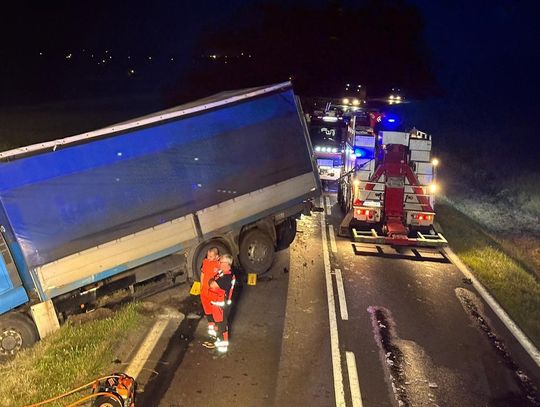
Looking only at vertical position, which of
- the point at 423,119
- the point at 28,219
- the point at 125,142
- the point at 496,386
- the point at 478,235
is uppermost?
the point at 125,142

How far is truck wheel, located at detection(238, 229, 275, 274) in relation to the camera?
10406 mm

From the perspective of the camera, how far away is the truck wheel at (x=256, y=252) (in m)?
10.4

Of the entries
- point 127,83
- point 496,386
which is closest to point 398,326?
point 496,386

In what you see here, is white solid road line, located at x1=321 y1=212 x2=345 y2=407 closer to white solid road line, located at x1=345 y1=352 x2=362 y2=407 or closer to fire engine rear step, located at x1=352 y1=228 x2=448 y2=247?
white solid road line, located at x1=345 y1=352 x2=362 y2=407

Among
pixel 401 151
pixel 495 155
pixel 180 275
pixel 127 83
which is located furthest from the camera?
pixel 127 83

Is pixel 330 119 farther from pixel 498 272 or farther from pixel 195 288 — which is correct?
pixel 195 288

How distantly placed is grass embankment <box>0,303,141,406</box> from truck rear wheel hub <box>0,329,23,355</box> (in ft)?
0.75

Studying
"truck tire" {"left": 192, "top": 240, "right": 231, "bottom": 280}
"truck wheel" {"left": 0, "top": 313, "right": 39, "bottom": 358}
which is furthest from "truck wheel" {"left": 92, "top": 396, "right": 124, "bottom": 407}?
"truck tire" {"left": 192, "top": 240, "right": 231, "bottom": 280}

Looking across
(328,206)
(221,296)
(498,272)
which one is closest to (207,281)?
(221,296)

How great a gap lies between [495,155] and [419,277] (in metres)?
23.7

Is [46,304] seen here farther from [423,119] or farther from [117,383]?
[423,119]

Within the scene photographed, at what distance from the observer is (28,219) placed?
7453 millimetres

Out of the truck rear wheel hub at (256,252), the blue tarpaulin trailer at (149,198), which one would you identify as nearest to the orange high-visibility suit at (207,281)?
the blue tarpaulin trailer at (149,198)

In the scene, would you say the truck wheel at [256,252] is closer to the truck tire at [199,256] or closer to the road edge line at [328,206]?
A: the truck tire at [199,256]
